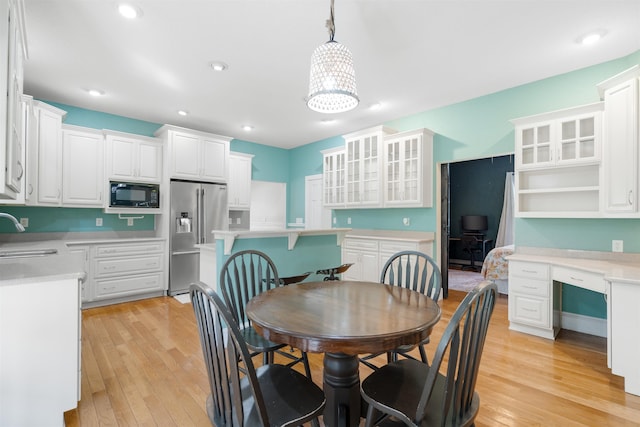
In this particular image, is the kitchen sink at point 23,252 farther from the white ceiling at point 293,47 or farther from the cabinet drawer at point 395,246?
the cabinet drawer at point 395,246

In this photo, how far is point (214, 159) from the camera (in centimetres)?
501

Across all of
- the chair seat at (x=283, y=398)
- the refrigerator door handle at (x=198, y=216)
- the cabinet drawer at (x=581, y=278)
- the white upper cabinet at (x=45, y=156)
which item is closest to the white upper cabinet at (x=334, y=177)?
the refrigerator door handle at (x=198, y=216)

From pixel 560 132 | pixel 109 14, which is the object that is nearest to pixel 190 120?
pixel 109 14

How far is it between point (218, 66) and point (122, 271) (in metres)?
3.06

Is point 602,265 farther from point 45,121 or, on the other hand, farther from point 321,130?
point 45,121

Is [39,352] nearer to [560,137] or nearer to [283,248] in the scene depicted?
[283,248]

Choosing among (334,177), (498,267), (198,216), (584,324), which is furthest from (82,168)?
(584,324)

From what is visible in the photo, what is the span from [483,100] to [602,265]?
2.30 meters

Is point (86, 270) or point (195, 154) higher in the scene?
point (195, 154)

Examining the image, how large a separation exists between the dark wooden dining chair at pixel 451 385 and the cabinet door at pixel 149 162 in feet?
14.5

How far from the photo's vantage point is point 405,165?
4422 millimetres

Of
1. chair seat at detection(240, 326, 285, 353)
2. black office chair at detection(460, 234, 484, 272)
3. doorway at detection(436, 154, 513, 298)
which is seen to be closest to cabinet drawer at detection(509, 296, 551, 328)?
chair seat at detection(240, 326, 285, 353)

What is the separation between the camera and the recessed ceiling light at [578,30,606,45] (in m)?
2.54

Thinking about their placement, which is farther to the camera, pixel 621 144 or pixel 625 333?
pixel 621 144
